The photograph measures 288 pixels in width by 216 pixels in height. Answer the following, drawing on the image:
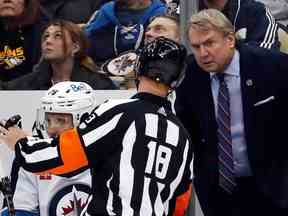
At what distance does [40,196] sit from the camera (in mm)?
5168

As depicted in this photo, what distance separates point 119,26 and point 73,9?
53 centimetres

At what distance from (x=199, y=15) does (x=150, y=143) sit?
107 cm

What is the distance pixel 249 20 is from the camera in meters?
6.40

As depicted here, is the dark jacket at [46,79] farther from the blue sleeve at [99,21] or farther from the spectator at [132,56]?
the blue sleeve at [99,21]

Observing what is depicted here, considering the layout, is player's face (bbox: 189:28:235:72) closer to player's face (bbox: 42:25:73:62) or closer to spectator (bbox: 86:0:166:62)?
player's face (bbox: 42:25:73:62)

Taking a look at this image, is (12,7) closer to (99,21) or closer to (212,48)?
(99,21)

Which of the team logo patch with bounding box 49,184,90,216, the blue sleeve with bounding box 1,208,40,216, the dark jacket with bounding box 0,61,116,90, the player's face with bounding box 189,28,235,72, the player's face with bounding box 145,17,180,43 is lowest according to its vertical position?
the blue sleeve with bounding box 1,208,40,216

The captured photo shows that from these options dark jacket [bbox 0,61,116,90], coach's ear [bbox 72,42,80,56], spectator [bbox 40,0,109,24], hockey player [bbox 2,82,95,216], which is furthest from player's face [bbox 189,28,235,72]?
spectator [bbox 40,0,109,24]

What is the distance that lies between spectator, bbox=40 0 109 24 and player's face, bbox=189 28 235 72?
85.4 inches

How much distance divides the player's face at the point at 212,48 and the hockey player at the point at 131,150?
741 millimetres

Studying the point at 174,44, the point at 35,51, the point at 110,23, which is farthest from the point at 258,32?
the point at 174,44

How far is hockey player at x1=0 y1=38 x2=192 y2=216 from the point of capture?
4238 millimetres

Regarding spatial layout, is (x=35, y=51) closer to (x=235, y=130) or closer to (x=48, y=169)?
(x=235, y=130)

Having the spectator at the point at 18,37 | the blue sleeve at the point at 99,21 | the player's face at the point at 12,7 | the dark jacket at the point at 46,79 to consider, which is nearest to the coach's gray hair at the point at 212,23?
the dark jacket at the point at 46,79
